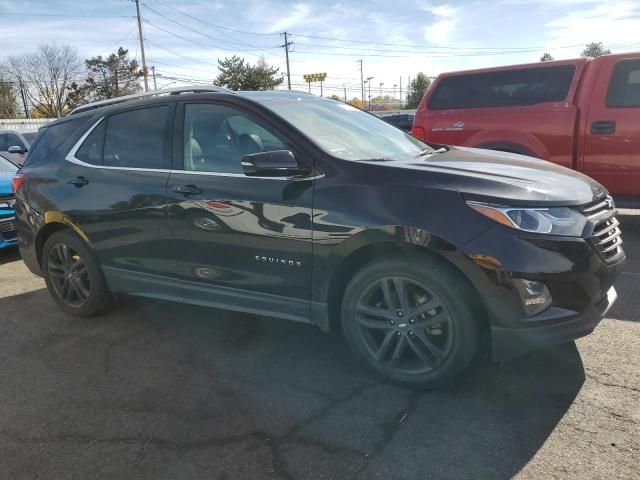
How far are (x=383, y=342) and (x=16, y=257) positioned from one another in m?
5.93

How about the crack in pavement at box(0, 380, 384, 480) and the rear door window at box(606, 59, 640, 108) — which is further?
the rear door window at box(606, 59, 640, 108)

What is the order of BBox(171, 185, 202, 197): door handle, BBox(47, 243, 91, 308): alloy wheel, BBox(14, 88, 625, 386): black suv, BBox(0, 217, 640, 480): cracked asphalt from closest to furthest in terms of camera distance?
BBox(0, 217, 640, 480): cracked asphalt
BBox(14, 88, 625, 386): black suv
BBox(171, 185, 202, 197): door handle
BBox(47, 243, 91, 308): alloy wheel

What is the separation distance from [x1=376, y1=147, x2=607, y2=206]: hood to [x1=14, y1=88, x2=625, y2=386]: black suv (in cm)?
1

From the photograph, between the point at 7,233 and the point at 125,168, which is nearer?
the point at 125,168

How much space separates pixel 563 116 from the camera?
6074 millimetres

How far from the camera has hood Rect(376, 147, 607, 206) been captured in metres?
2.67

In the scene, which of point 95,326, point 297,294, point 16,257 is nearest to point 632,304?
point 297,294

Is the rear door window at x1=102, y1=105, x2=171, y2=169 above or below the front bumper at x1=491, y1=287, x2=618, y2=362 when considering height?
above

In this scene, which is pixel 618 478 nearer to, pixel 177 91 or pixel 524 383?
pixel 524 383

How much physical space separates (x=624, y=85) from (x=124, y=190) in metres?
5.51

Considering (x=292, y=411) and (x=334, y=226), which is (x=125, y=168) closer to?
(x=334, y=226)

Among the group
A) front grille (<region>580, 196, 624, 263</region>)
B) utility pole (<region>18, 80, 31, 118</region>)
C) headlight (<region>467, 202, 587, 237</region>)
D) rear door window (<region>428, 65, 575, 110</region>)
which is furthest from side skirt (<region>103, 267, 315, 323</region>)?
utility pole (<region>18, 80, 31, 118</region>)

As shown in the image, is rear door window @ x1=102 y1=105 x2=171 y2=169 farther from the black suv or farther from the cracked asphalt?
the cracked asphalt

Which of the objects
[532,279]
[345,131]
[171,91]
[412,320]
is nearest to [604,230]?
[532,279]
